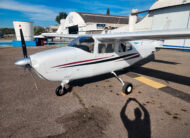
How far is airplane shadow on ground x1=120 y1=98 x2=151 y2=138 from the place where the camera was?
2874 mm

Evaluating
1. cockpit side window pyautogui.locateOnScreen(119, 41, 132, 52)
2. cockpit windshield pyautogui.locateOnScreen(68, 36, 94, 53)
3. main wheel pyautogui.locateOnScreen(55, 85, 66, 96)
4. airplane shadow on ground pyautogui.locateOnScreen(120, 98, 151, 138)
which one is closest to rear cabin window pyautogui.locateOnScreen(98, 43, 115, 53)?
cockpit windshield pyautogui.locateOnScreen(68, 36, 94, 53)

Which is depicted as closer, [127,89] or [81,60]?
[81,60]

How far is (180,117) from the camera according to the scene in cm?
348

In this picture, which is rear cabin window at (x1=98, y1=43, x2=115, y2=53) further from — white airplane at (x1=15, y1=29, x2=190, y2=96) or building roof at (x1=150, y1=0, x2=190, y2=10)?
building roof at (x1=150, y1=0, x2=190, y2=10)

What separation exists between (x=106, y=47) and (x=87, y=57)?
1.09 meters

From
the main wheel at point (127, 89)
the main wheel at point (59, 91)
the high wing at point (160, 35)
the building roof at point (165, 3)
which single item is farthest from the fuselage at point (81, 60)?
the building roof at point (165, 3)

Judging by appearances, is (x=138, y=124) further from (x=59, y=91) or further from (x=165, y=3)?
(x=165, y=3)

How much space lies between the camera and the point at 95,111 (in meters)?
3.78

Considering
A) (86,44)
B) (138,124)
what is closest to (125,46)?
(86,44)

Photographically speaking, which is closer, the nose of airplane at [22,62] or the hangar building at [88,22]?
the nose of airplane at [22,62]

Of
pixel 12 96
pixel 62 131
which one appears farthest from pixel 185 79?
pixel 12 96

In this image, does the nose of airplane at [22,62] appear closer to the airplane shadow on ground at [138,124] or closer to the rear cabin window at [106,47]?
the rear cabin window at [106,47]

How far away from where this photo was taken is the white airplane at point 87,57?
12.3ft

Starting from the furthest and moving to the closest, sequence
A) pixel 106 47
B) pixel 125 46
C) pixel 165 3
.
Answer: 1. pixel 165 3
2. pixel 125 46
3. pixel 106 47
